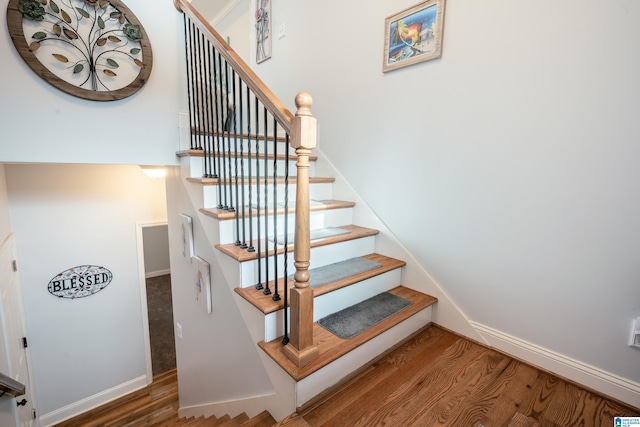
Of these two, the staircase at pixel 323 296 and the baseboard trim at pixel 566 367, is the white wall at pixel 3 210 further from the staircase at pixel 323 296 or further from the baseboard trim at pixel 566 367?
the baseboard trim at pixel 566 367

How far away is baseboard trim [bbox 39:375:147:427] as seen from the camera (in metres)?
3.15

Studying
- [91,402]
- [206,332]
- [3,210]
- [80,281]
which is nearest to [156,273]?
[91,402]

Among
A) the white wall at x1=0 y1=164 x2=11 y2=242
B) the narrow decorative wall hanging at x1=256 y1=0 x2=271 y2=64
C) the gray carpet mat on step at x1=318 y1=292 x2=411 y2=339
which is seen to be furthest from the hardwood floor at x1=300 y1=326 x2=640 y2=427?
the narrow decorative wall hanging at x1=256 y1=0 x2=271 y2=64

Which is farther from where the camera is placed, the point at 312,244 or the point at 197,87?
the point at 197,87

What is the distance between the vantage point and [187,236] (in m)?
2.22

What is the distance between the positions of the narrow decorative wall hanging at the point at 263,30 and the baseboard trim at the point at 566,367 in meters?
3.22

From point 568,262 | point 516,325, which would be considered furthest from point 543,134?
point 516,325

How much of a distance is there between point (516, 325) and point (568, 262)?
45 cm

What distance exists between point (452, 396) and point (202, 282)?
1.66 metres

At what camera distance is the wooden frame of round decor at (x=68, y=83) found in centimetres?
167

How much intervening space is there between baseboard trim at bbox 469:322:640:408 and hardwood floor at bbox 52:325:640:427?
4cm

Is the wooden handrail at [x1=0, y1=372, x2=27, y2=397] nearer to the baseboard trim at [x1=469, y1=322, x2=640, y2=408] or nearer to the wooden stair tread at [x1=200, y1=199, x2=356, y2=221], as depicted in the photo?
the wooden stair tread at [x1=200, y1=199, x2=356, y2=221]

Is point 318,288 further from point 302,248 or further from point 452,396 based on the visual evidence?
point 452,396

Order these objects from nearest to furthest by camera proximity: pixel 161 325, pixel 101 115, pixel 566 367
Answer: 1. pixel 566 367
2. pixel 101 115
3. pixel 161 325
